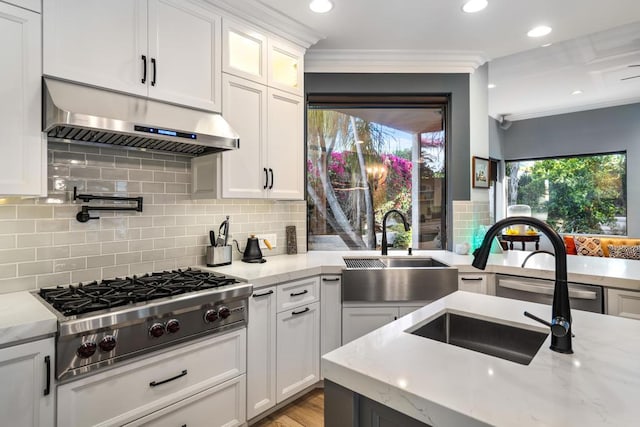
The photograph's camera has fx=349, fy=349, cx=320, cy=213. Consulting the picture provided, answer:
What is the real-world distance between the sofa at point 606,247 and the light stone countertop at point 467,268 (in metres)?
2.42

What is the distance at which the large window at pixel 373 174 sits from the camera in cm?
327

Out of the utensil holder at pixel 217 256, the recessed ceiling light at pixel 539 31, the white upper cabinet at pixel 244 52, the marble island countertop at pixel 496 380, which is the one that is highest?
the recessed ceiling light at pixel 539 31

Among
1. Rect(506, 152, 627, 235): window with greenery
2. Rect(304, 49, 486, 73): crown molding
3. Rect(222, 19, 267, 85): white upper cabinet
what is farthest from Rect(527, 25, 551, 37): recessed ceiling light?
Rect(506, 152, 627, 235): window with greenery

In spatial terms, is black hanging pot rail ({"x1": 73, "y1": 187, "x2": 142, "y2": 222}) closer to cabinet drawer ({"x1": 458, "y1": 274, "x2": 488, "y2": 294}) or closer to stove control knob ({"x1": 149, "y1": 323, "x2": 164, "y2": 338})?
stove control knob ({"x1": 149, "y1": 323, "x2": 164, "y2": 338})

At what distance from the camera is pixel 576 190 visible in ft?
19.5

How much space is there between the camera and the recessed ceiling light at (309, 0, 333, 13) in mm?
2279

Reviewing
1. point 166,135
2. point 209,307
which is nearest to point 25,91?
point 166,135

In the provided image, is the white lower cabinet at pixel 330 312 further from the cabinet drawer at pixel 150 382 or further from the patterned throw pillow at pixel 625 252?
the patterned throw pillow at pixel 625 252

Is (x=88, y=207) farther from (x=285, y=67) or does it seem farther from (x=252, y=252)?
(x=285, y=67)

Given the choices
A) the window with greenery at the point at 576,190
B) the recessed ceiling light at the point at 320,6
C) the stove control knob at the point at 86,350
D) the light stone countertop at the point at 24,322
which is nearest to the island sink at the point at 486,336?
the stove control knob at the point at 86,350

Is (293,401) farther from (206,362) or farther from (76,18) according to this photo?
(76,18)

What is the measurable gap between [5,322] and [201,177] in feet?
4.25

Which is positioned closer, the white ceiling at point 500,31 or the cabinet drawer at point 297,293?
the cabinet drawer at point 297,293

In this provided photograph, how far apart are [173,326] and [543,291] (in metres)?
2.29
